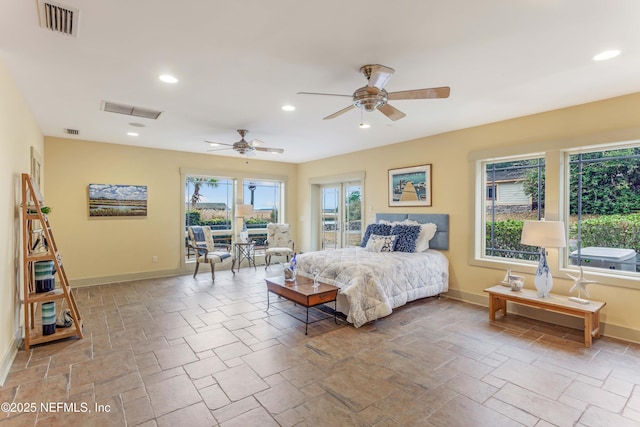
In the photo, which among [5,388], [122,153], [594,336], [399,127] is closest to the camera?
[5,388]

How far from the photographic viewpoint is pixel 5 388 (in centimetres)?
239

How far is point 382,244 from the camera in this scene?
193 inches

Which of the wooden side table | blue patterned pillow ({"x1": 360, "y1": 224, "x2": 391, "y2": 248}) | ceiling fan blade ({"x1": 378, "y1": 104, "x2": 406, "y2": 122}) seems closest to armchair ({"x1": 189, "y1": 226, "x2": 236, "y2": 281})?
the wooden side table

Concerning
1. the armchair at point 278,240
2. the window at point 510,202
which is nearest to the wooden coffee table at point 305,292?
the window at point 510,202

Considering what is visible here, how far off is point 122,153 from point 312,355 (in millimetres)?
5260

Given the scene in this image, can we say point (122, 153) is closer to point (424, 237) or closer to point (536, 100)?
point (424, 237)

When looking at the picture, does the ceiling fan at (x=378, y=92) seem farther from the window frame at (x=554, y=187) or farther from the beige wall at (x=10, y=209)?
the beige wall at (x=10, y=209)

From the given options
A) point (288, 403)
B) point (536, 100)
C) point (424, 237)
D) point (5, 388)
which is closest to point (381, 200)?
point (424, 237)

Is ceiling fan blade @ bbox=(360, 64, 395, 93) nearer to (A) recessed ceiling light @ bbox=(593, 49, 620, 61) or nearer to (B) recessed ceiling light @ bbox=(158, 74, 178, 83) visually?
(A) recessed ceiling light @ bbox=(593, 49, 620, 61)

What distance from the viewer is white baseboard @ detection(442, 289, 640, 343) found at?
130 inches

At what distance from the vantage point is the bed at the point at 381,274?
12.1ft

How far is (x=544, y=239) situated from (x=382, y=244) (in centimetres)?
208

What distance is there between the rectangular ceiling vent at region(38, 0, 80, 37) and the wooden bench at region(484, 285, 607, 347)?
15.3ft

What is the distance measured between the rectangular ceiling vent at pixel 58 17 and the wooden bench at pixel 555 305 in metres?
4.68
